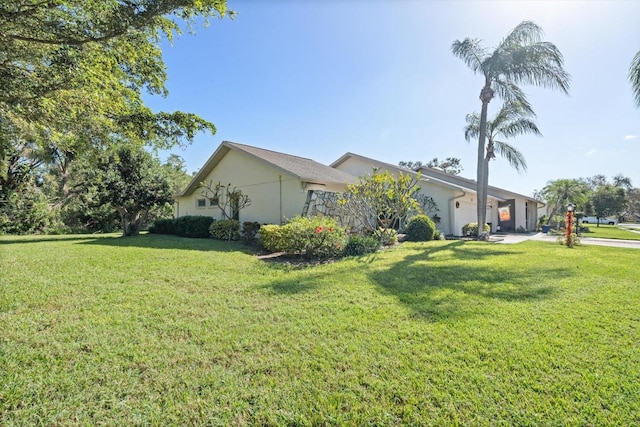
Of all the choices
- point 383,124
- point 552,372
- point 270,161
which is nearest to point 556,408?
point 552,372

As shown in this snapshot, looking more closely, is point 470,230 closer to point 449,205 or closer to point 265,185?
point 449,205

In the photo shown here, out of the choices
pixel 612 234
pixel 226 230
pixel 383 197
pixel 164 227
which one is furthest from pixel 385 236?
pixel 612 234

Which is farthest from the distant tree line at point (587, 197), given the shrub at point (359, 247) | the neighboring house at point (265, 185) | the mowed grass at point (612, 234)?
the neighboring house at point (265, 185)

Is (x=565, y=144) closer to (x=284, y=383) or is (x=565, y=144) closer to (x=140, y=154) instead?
(x=284, y=383)

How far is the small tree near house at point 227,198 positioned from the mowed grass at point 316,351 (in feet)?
29.5

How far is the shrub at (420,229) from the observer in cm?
1402

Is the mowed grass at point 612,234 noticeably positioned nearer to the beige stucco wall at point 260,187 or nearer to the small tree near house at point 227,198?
the beige stucco wall at point 260,187

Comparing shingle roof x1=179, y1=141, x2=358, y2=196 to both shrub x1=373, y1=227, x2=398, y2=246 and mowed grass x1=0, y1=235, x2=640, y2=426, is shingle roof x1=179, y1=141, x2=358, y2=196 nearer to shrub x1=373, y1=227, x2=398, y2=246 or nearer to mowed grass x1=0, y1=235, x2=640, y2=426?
shrub x1=373, y1=227, x2=398, y2=246

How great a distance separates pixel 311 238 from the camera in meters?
8.78

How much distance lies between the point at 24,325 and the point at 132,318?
1238mm

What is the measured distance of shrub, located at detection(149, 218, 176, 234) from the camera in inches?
677

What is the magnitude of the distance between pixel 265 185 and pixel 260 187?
39 centimetres

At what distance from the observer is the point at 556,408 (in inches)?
90.0

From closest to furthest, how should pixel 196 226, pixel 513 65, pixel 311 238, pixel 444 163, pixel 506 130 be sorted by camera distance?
pixel 311 238, pixel 513 65, pixel 196 226, pixel 506 130, pixel 444 163
